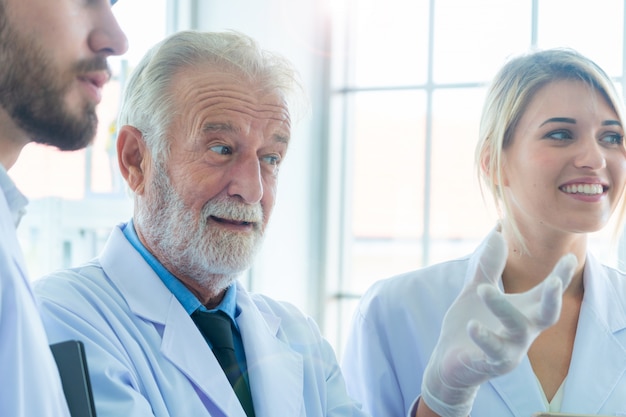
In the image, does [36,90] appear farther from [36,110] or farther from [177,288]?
[177,288]

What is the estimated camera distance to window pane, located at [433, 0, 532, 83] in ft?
10.9

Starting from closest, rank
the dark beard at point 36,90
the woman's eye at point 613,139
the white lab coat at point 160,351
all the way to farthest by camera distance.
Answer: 1. the dark beard at point 36,90
2. the white lab coat at point 160,351
3. the woman's eye at point 613,139

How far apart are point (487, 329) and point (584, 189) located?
2.03 ft

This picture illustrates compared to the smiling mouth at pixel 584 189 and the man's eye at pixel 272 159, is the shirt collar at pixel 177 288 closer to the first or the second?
the man's eye at pixel 272 159

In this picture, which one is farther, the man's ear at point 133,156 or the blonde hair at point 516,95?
the blonde hair at point 516,95

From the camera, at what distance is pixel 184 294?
1.42 metres

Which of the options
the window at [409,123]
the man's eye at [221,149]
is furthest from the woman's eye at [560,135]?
the window at [409,123]

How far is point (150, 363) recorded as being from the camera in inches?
50.0

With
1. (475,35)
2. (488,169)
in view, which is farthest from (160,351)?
(475,35)

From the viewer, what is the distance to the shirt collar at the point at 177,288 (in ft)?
4.63

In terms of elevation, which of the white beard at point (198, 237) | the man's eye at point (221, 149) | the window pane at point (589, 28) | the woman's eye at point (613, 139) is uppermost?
the window pane at point (589, 28)

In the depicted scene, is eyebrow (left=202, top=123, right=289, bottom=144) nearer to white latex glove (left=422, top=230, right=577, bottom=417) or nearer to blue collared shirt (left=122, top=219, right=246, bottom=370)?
blue collared shirt (left=122, top=219, right=246, bottom=370)

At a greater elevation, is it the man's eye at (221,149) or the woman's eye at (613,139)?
the woman's eye at (613,139)

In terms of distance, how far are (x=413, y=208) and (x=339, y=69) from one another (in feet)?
2.62
